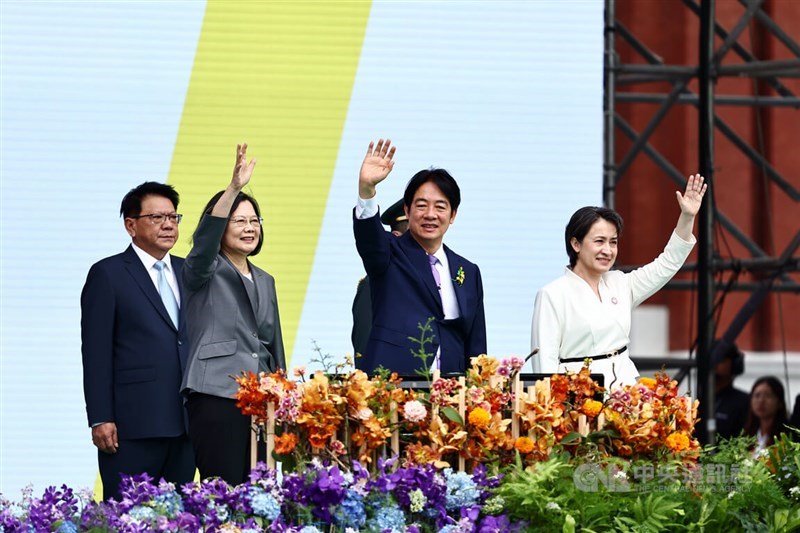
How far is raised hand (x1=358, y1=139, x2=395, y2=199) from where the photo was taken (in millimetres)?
3963

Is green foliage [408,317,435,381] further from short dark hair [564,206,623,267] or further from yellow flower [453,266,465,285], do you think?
short dark hair [564,206,623,267]

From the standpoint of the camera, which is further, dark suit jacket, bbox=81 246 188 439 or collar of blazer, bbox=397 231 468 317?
dark suit jacket, bbox=81 246 188 439

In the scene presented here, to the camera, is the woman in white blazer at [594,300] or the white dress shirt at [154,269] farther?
the white dress shirt at [154,269]

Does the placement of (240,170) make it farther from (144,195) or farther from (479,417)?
(479,417)

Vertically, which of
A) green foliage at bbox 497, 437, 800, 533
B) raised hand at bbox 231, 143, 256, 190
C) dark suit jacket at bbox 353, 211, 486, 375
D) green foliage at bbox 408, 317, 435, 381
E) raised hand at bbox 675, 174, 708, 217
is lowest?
green foliage at bbox 497, 437, 800, 533

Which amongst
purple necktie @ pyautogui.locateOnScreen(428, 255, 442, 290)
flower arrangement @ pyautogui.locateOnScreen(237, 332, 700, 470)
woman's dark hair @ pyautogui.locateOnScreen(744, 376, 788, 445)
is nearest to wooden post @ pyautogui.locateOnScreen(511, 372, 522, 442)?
flower arrangement @ pyautogui.locateOnScreen(237, 332, 700, 470)

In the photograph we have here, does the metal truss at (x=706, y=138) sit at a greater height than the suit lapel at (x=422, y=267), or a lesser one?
greater

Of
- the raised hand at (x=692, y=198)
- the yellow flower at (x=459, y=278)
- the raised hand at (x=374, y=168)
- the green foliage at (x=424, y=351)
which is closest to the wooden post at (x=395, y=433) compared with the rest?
the green foliage at (x=424, y=351)

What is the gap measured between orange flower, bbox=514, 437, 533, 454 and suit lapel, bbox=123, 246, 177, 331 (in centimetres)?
153

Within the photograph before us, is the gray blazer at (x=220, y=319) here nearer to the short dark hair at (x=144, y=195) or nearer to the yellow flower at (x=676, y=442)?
the short dark hair at (x=144, y=195)

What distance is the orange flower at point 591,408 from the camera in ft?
11.3

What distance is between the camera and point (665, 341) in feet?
38.3

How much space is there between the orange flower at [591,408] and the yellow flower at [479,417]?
0.86 feet

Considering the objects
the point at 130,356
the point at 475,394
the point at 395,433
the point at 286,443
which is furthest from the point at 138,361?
the point at 475,394
